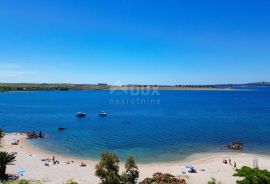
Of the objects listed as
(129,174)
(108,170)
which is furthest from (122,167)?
(108,170)

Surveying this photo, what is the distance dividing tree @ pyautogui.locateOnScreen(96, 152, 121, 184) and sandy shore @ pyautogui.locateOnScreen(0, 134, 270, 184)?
348 inches

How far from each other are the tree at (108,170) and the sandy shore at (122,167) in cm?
885

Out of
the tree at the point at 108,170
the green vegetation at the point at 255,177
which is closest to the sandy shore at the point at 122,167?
the tree at the point at 108,170

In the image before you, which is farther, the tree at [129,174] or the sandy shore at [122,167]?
the sandy shore at [122,167]

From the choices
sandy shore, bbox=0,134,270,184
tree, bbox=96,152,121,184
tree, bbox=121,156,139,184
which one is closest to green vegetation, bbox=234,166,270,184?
tree, bbox=121,156,139,184

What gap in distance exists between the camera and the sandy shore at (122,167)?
36469 mm

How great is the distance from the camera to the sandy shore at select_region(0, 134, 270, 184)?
3647cm

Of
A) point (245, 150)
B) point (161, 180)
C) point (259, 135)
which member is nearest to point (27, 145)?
point (161, 180)

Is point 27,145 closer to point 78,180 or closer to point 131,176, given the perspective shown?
point 78,180

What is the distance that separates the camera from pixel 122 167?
145ft

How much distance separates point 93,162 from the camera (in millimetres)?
47719

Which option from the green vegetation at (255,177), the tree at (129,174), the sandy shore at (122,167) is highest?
the green vegetation at (255,177)

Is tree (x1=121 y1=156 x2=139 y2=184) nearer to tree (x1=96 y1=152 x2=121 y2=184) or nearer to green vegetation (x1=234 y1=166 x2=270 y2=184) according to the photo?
tree (x1=96 y1=152 x2=121 y2=184)

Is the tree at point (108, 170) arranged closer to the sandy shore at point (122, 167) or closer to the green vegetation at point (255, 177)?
the sandy shore at point (122, 167)
